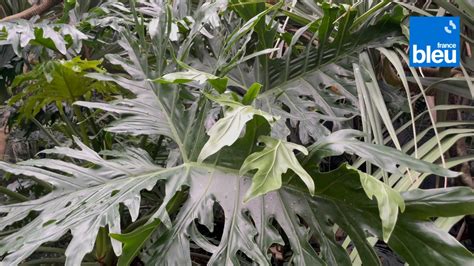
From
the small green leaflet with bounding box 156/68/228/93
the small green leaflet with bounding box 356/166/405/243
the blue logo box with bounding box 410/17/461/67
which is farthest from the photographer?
the blue logo box with bounding box 410/17/461/67

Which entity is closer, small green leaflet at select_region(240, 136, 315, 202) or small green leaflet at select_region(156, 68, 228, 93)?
small green leaflet at select_region(240, 136, 315, 202)

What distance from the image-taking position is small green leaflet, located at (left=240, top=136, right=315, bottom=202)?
51 centimetres

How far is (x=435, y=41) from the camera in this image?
79 centimetres

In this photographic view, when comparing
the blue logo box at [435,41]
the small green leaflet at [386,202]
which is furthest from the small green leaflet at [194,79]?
the blue logo box at [435,41]

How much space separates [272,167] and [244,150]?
17 cm

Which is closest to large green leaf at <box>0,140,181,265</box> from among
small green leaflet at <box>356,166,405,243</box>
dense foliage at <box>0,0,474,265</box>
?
dense foliage at <box>0,0,474,265</box>

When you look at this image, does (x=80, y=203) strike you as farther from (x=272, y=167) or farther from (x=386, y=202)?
(x=386, y=202)

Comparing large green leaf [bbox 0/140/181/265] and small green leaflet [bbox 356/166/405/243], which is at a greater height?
small green leaflet [bbox 356/166/405/243]

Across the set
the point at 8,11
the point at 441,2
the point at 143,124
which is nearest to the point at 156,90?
the point at 143,124

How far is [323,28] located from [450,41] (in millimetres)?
214

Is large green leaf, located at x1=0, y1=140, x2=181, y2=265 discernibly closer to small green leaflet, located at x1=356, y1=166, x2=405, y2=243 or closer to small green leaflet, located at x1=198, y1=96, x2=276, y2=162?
small green leaflet, located at x1=198, y1=96, x2=276, y2=162

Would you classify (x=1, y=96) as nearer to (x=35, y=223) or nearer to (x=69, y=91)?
(x=69, y=91)

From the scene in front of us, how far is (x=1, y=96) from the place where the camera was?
124 cm

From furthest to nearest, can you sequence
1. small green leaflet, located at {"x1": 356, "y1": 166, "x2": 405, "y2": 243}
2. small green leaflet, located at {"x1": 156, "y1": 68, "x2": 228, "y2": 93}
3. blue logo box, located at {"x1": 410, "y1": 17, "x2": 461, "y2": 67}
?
1. blue logo box, located at {"x1": 410, "y1": 17, "x2": 461, "y2": 67}
2. small green leaflet, located at {"x1": 156, "y1": 68, "x2": 228, "y2": 93}
3. small green leaflet, located at {"x1": 356, "y1": 166, "x2": 405, "y2": 243}
